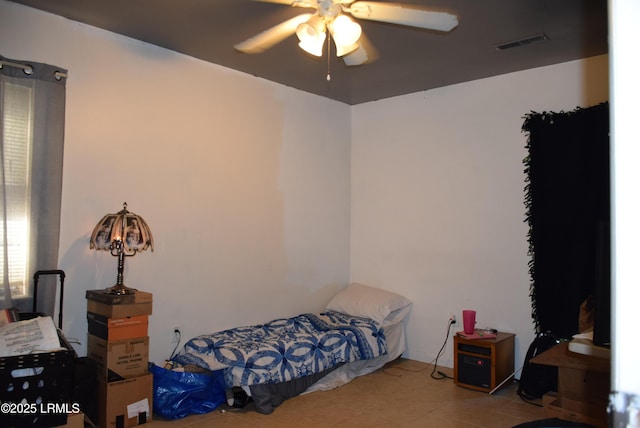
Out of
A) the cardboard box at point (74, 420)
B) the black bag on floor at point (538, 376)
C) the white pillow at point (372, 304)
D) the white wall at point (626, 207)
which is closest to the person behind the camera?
the white wall at point (626, 207)

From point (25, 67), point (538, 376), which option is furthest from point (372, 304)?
point (25, 67)

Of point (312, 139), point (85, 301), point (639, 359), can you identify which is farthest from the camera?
point (312, 139)

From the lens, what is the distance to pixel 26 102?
9.26 feet

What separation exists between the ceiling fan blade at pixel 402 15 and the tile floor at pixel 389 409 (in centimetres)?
243

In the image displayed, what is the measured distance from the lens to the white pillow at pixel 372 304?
430 centimetres

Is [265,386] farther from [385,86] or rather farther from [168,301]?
[385,86]

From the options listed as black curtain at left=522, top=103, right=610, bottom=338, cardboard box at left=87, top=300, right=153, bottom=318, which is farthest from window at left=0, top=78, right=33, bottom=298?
black curtain at left=522, top=103, right=610, bottom=338

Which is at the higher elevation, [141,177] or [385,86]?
[385,86]

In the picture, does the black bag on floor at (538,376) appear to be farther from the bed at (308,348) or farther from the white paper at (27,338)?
the white paper at (27,338)

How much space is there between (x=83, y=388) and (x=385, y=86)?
138 inches

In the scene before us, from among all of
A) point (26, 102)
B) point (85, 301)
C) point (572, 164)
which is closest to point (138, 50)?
point (26, 102)

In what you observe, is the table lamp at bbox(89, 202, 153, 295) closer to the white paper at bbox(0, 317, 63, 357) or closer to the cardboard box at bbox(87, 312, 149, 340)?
the cardboard box at bbox(87, 312, 149, 340)

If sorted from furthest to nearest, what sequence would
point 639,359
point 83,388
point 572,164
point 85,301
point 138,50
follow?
Result: point 572,164 → point 138,50 → point 85,301 → point 83,388 → point 639,359

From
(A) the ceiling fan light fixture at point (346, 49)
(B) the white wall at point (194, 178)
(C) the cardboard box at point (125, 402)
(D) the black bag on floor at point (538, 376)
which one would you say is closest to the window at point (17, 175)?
(B) the white wall at point (194, 178)
